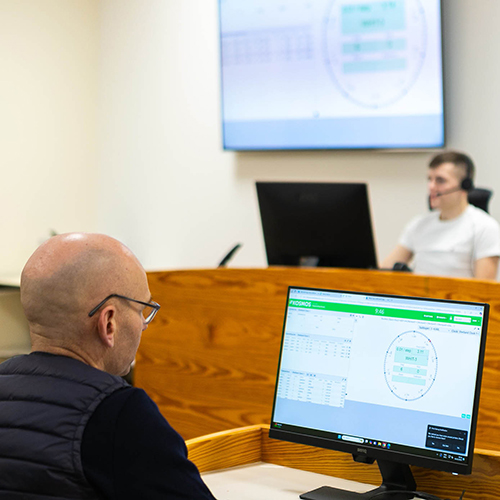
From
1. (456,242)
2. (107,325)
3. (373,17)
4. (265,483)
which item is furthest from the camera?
(373,17)

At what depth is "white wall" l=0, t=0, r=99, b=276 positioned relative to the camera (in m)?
4.49

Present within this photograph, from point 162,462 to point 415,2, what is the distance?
11.2 ft

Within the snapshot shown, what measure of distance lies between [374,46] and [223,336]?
231cm

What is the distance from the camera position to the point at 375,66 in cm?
396

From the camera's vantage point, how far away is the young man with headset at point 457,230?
3.23m

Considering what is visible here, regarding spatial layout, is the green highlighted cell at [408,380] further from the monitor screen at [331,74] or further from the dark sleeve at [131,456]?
the monitor screen at [331,74]

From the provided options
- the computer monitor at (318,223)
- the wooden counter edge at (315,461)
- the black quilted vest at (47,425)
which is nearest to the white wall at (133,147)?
the computer monitor at (318,223)

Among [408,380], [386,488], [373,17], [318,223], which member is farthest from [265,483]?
[373,17]

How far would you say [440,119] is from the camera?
3820 millimetres

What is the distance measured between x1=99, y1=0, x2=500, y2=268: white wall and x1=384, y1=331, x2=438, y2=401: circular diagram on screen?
2.78 metres

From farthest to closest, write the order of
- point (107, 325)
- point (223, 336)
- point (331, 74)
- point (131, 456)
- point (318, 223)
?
point (331, 74)
point (318, 223)
point (223, 336)
point (107, 325)
point (131, 456)

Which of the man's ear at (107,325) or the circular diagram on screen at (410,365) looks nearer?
the man's ear at (107,325)

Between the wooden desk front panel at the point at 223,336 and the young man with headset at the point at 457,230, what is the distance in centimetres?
121

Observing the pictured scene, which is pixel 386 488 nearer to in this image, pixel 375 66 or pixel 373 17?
pixel 375 66
